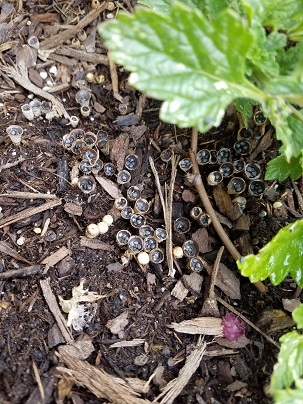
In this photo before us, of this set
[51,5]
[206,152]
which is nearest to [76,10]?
[51,5]

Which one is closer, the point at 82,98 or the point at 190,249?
the point at 190,249

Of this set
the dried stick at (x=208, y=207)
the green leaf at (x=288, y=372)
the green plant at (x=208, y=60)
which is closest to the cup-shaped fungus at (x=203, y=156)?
the dried stick at (x=208, y=207)

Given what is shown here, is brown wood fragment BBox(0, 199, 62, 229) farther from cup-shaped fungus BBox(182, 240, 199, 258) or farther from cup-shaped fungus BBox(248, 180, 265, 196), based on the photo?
cup-shaped fungus BBox(248, 180, 265, 196)

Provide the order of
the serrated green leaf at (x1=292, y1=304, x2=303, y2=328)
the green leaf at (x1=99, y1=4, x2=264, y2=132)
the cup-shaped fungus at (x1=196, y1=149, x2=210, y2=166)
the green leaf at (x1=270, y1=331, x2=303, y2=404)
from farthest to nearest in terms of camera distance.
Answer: the cup-shaped fungus at (x1=196, y1=149, x2=210, y2=166)
the serrated green leaf at (x1=292, y1=304, x2=303, y2=328)
the green leaf at (x1=270, y1=331, x2=303, y2=404)
the green leaf at (x1=99, y1=4, x2=264, y2=132)

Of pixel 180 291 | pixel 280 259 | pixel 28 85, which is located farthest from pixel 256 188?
pixel 28 85

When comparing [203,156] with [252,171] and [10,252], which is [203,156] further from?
[10,252]

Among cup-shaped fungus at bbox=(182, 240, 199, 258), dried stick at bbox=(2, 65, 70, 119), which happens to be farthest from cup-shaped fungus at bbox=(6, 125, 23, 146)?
cup-shaped fungus at bbox=(182, 240, 199, 258)
